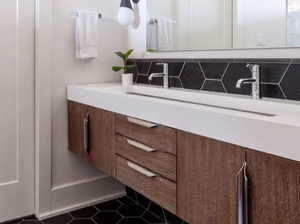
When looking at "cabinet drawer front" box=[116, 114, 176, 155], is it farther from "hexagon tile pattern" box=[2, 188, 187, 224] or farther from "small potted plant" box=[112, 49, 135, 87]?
"hexagon tile pattern" box=[2, 188, 187, 224]

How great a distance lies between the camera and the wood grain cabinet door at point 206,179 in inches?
43.4

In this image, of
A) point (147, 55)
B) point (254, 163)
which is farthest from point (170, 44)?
point (254, 163)

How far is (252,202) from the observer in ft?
3.43

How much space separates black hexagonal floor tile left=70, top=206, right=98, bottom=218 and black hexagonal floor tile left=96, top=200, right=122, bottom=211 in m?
0.05

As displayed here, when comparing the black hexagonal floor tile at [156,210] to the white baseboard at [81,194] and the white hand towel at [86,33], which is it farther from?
→ the white hand towel at [86,33]

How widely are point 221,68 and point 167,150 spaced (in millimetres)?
613

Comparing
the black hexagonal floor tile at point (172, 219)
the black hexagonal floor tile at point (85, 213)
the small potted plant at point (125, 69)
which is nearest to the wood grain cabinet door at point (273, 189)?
the black hexagonal floor tile at point (172, 219)

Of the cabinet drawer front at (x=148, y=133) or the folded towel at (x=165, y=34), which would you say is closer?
the cabinet drawer front at (x=148, y=133)

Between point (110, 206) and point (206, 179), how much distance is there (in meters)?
1.38

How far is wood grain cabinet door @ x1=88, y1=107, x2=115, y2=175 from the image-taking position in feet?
5.85

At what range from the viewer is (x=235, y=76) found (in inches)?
65.3

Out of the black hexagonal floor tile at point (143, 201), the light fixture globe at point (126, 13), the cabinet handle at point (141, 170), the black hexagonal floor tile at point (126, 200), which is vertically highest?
the light fixture globe at point (126, 13)

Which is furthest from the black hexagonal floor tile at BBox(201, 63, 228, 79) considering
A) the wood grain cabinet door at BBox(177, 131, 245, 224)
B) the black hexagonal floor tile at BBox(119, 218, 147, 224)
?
the black hexagonal floor tile at BBox(119, 218, 147, 224)

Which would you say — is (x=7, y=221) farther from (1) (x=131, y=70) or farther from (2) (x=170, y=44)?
(2) (x=170, y=44)
